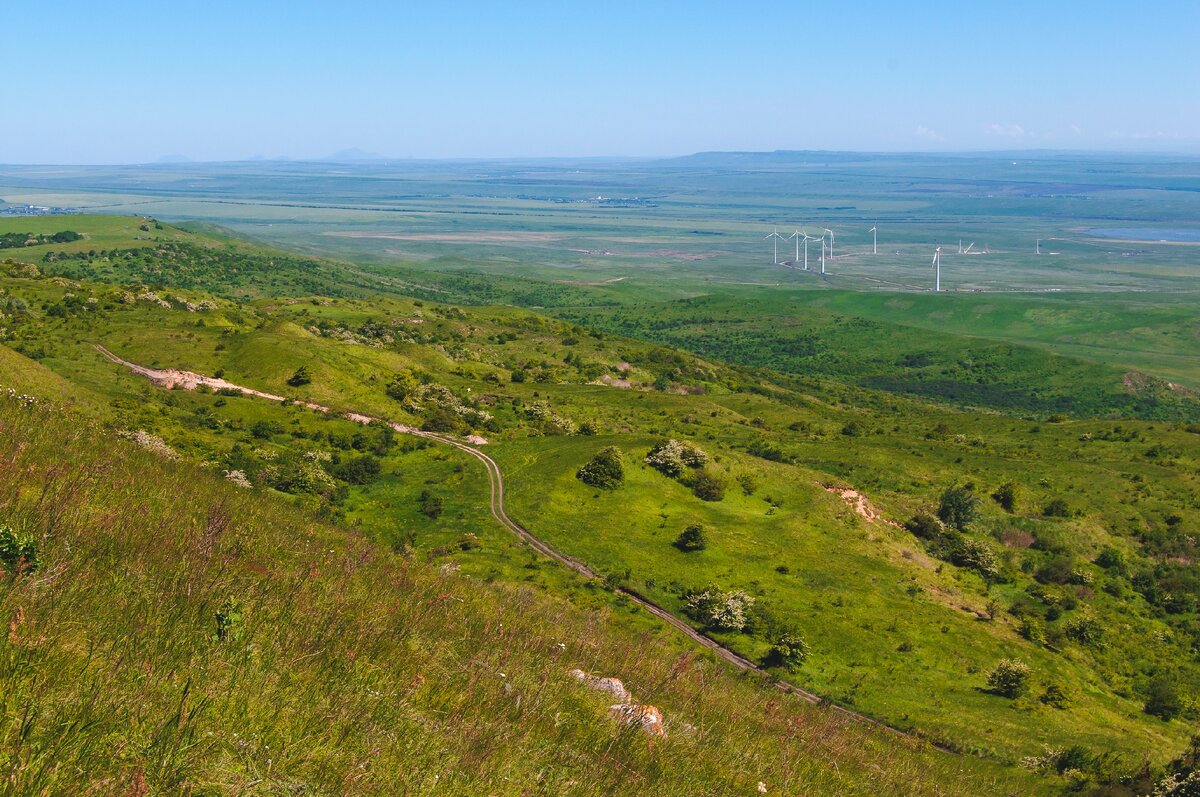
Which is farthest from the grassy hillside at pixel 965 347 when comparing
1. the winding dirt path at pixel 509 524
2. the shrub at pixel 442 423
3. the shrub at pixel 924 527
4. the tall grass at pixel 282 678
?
the tall grass at pixel 282 678

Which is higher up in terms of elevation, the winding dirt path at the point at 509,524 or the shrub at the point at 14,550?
the shrub at the point at 14,550

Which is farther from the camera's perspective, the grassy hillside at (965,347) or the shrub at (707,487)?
the grassy hillside at (965,347)

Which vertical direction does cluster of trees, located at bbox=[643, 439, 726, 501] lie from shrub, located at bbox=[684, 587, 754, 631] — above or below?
→ above

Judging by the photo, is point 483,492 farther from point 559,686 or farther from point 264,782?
point 264,782

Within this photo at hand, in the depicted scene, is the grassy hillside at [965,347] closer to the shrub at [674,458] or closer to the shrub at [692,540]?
the shrub at [674,458]

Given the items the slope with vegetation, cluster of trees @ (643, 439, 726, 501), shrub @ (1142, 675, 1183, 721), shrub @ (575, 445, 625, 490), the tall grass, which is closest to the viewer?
the tall grass

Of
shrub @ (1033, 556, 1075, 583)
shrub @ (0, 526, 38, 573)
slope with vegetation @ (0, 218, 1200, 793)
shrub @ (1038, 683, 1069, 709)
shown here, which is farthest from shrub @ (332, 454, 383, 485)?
shrub @ (0, 526, 38, 573)

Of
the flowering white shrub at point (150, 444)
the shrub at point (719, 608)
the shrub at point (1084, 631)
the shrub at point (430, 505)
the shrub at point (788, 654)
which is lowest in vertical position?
the shrub at point (1084, 631)

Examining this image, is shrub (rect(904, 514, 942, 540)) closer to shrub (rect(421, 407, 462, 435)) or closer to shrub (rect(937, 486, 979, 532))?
shrub (rect(937, 486, 979, 532))
